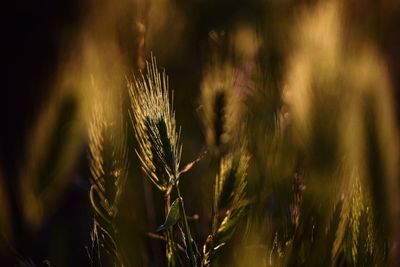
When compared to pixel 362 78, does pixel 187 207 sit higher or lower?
lower

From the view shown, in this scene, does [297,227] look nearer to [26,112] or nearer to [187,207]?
[187,207]

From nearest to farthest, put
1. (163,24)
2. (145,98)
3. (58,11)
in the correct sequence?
(145,98), (163,24), (58,11)

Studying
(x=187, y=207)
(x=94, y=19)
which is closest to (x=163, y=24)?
(x=94, y=19)

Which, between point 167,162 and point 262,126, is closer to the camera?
point 167,162

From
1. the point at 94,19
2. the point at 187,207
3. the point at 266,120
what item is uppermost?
the point at 94,19

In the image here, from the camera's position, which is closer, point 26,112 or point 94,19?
point 94,19

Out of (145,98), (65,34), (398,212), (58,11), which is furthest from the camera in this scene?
(58,11)
